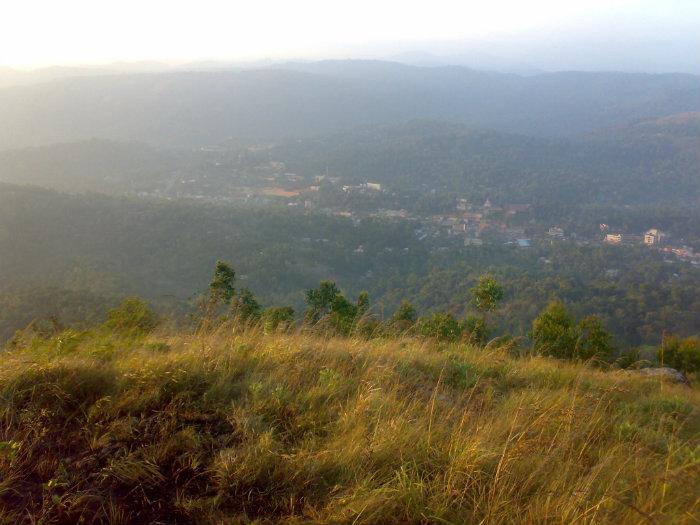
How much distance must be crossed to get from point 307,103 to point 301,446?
346 ft

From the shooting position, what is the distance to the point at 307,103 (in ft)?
333

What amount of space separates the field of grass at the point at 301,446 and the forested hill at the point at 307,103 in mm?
70336

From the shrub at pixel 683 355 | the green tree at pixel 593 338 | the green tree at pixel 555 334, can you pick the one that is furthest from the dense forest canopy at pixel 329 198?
the shrub at pixel 683 355

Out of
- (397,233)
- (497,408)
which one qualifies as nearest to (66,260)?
(397,233)

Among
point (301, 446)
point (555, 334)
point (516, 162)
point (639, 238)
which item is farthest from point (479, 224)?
point (301, 446)

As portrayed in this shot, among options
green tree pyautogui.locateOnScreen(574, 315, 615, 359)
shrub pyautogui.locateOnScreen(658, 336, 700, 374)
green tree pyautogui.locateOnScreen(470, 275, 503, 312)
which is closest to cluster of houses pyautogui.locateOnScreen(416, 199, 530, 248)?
green tree pyautogui.locateOnScreen(470, 275, 503, 312)

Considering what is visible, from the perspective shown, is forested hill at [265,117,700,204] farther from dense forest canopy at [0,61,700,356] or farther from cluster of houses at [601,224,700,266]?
cluster of houses at [601,224,700,266]

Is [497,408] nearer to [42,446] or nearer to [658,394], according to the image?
[658,394]

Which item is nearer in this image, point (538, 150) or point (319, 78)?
point (538, 150)

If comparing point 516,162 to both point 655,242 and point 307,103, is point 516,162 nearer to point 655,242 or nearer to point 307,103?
point 655,242

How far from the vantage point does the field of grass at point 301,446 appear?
68.7 inches

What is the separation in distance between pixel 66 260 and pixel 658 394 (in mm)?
26775

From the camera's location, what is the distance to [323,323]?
441cm

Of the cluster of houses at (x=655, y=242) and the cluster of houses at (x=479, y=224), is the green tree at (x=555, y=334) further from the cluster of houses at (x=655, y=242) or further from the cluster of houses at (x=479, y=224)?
the cluster of houses at (x=655, y=242)
